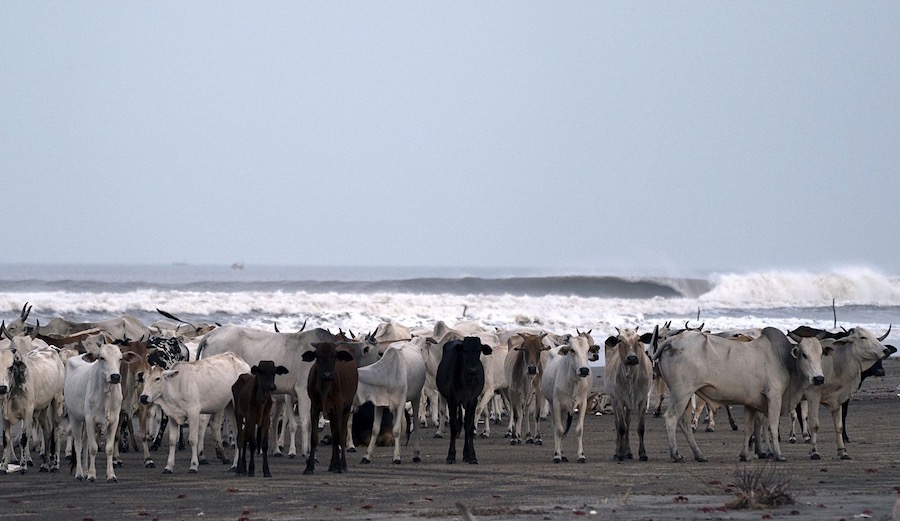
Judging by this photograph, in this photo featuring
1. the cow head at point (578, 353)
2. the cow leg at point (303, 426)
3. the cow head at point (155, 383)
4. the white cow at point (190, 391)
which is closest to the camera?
the cow head at point (155, 383)

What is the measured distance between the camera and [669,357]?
17.3 metres

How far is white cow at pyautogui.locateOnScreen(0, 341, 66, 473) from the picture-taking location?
16656 mm

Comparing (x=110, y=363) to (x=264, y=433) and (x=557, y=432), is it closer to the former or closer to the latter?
(x=264, y=433)

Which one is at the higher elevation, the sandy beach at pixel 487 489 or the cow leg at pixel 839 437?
the cow leg at pixel 839 437

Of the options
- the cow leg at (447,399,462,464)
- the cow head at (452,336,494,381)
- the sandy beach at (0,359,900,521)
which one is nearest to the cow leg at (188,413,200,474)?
the sandy beach at (0,359,900,521)

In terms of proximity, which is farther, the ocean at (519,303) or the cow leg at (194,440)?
the ocean at (519,303)

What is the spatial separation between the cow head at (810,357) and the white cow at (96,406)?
888cm

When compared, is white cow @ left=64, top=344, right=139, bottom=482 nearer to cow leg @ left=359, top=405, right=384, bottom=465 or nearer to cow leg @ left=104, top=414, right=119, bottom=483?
cow leg @ left=104, top=414, right=119, bottom=483

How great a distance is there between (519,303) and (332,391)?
54973 millimetres

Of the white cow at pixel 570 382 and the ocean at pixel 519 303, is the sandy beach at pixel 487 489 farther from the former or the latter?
Answer: the ocean at pixel 519 303

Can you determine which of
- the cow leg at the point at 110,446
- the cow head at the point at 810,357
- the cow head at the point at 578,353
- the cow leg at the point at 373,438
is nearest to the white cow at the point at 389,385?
the cow leg at the point at 373,438

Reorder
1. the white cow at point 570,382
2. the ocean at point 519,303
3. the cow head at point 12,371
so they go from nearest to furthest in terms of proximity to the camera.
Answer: the cow head at point 12,371 < the white cow at point 570,382 < the ocean at point 519,303

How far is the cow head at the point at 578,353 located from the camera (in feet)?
58.1

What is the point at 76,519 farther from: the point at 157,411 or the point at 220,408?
the point at 157,411
